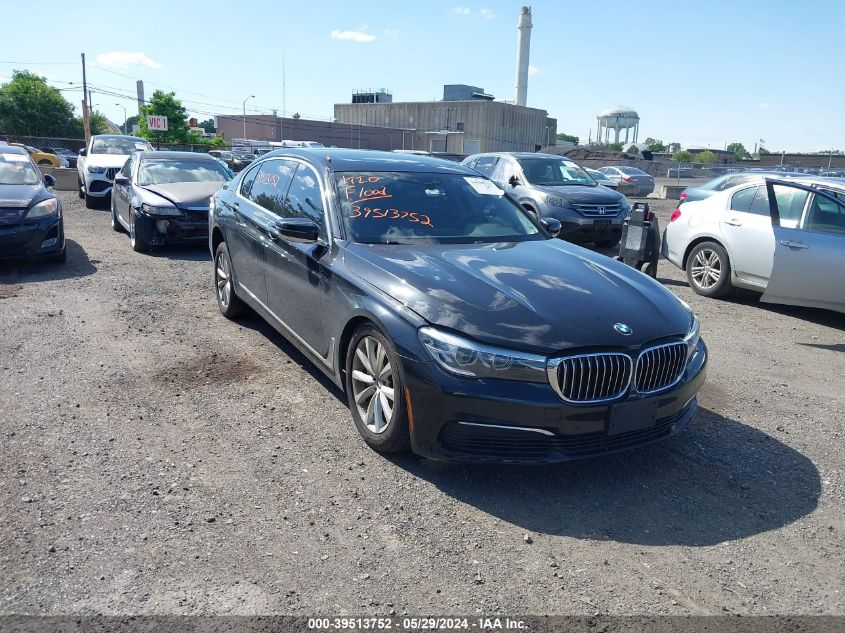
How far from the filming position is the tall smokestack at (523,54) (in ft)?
295

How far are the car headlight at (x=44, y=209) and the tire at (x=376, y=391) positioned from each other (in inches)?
268

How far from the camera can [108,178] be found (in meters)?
16.6

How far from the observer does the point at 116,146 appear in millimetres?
18109

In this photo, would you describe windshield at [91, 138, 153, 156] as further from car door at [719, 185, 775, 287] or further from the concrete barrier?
car door at [719, 185, 775, 287]

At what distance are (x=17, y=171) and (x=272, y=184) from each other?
6.18 metres

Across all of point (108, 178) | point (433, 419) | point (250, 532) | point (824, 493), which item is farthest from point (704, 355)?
point (108, 178)

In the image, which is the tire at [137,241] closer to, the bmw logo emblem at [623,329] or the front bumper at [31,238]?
the front bumper at [31,238]

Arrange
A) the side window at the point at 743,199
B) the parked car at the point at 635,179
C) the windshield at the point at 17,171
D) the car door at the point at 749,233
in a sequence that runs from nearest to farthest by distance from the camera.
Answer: the car door at the point at 749,233
the side window at the point at 743,199
the windshield at the point at 17,171
the parked car at the point at 635,179

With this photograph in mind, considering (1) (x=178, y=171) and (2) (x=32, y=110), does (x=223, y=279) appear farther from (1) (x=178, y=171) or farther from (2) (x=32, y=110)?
(2) (x=32, y=110)

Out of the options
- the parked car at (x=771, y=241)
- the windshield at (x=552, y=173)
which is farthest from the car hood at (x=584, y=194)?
the parked car at (x=771, y=241)

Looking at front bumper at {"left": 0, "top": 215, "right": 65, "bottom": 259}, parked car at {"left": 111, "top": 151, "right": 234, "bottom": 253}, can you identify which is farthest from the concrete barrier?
front bumper at {"left": 0, "top": 215, "right": 65, "bottom": 259}

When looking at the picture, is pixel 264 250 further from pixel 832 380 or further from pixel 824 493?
pixel 832 380

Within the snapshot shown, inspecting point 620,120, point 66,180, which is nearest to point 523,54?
point 620,120

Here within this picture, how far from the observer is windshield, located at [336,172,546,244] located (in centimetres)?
477
